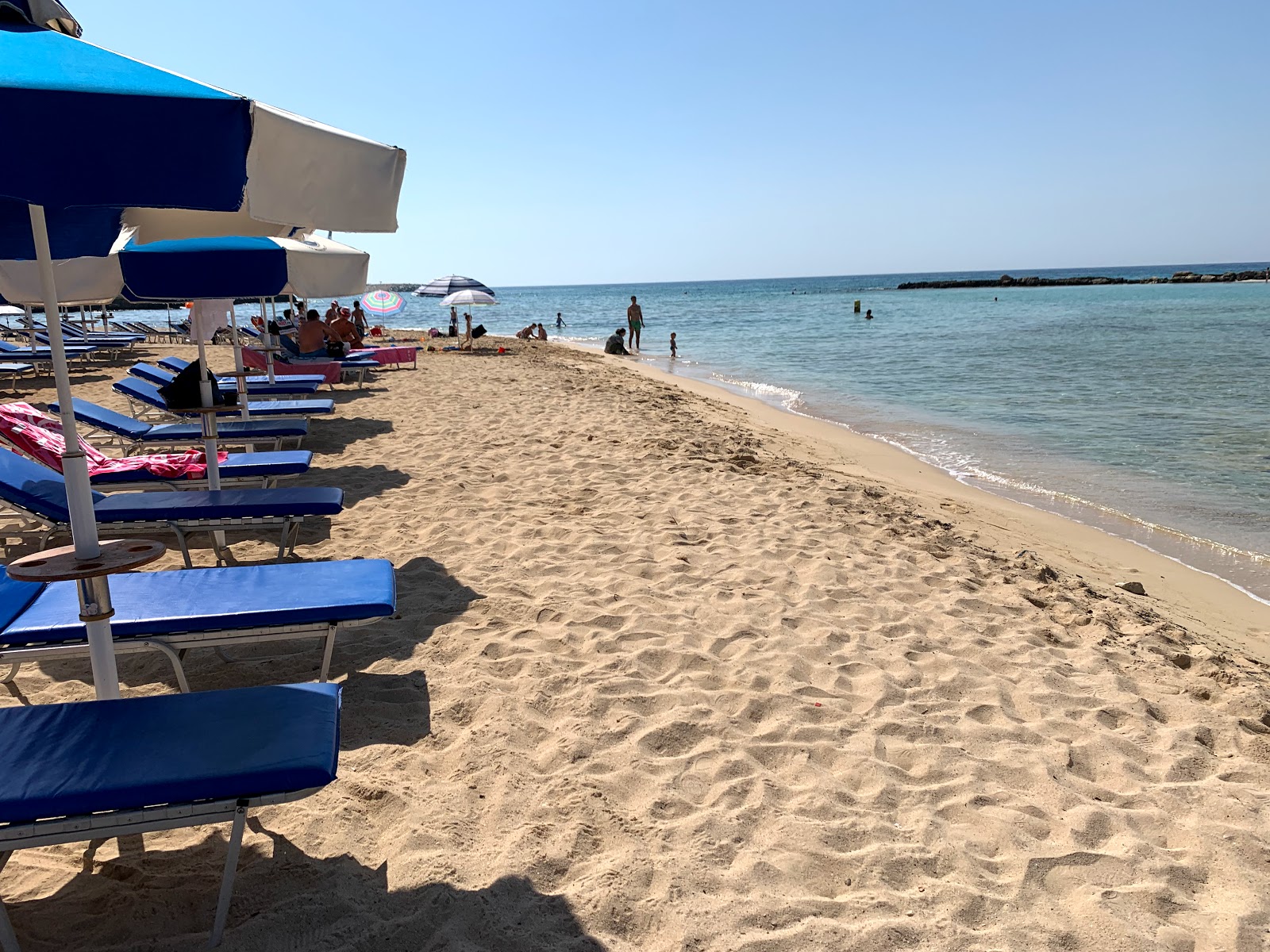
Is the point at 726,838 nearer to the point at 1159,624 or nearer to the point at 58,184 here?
the point at 58,184

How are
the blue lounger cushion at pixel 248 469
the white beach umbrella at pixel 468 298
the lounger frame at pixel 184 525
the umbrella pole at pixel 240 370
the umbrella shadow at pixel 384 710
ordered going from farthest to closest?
the white beach umbrella at pixel 468 298 → the umbrella pole at pixel 240 370 → the blue lounger cushion at pixel 248 469 → the lounger frame at pixel 184 525 → the umbrella shadow at pixel 384 710

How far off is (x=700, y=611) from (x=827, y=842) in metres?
1.80

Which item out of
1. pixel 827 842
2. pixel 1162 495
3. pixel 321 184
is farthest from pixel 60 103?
pixel 1162 495

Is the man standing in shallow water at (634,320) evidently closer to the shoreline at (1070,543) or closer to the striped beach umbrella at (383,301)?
the striped beach umbrella at (383,301)

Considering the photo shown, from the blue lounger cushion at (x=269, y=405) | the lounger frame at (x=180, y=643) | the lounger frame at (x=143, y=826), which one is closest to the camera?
the lounger frame at (x=143, y=826)

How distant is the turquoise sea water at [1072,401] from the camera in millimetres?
7914

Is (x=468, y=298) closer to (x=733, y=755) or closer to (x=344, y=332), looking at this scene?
(x=344, y=332)

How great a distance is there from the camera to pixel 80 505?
2.37m

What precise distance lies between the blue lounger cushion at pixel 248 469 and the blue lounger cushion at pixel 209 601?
2.32 metres

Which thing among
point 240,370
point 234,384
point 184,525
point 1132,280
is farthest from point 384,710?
point 1132,280

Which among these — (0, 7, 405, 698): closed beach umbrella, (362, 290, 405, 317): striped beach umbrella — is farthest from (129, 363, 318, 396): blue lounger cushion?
(362, 290, 405, 317): striped beach umbrella

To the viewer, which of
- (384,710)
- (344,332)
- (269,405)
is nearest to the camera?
(384,710)

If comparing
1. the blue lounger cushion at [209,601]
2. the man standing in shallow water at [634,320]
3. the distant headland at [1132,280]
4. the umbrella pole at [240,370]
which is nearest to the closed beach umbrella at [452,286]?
the man standing in shallow water at [634,320]

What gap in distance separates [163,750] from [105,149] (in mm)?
1550
